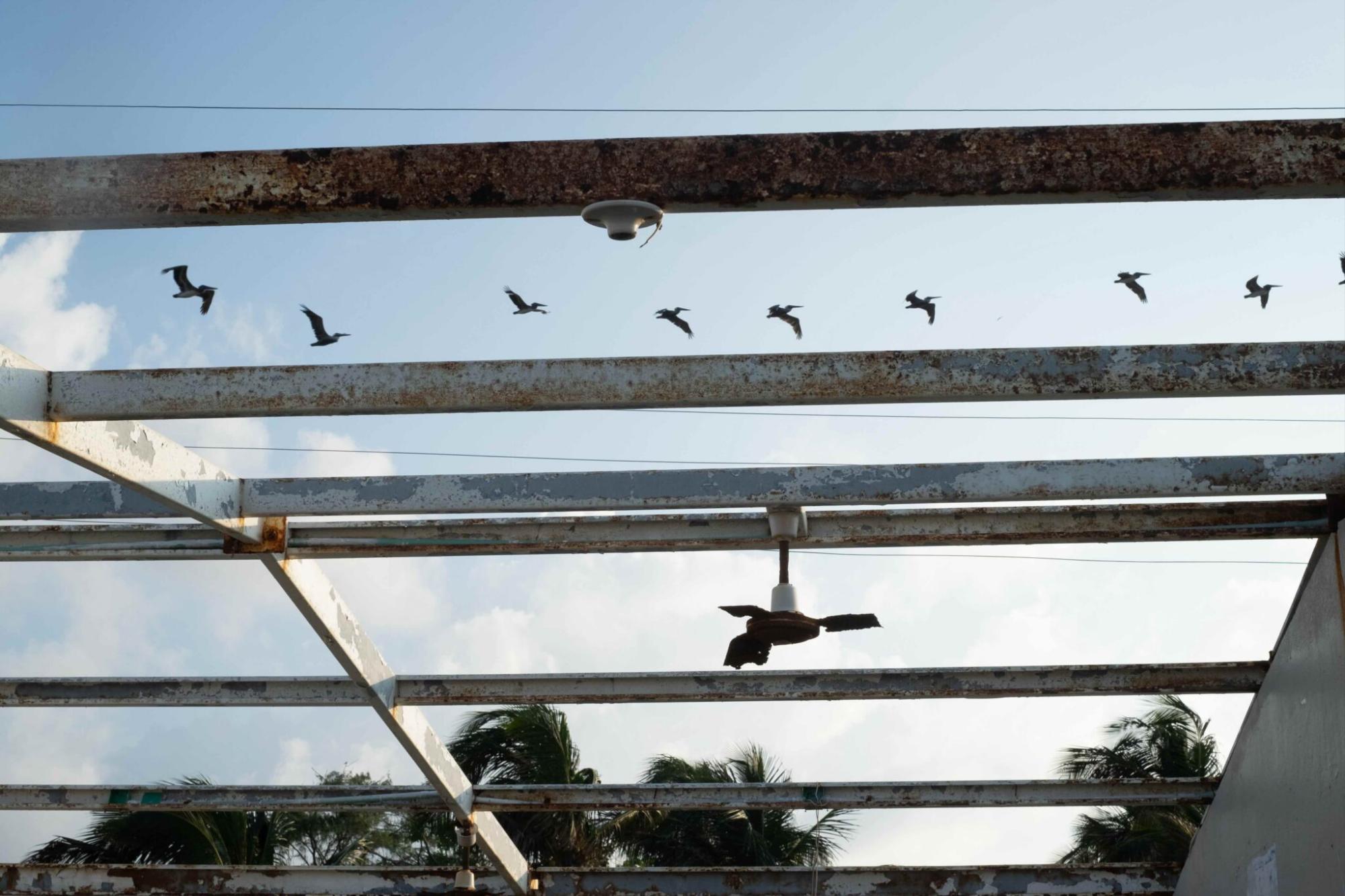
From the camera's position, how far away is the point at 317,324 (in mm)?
5773

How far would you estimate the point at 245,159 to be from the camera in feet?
14.1

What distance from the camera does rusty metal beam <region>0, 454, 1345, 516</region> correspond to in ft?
24.4

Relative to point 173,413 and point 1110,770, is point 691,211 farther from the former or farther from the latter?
point 1110,770

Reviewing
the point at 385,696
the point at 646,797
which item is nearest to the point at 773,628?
the point at 385,696

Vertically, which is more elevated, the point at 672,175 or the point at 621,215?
the point at 672,175

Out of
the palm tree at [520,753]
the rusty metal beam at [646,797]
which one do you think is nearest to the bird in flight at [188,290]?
the rusty metal beam at [646,797]

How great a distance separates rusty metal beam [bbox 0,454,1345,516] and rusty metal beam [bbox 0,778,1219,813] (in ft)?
13.9

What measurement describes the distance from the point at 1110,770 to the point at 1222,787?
15109 millimetres

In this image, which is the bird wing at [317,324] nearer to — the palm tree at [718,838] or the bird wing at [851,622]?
the bird wing at [851,622]

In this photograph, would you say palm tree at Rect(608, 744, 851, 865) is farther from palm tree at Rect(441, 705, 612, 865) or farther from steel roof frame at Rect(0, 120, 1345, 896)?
steel roof frame at Rect(0, 120, 1345, 896)

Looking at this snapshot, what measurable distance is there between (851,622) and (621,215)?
155 inches

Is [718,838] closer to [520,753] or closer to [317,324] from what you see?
[520,753]

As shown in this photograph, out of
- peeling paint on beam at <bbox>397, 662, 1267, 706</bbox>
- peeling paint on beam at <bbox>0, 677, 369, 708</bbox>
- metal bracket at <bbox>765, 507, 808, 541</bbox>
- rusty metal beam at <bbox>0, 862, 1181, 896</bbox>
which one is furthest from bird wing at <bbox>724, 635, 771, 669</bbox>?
rusty metal beam at <bbox>0, 862, 1181, 896</bbox>

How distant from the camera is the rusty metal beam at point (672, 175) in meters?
4.29
